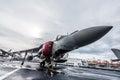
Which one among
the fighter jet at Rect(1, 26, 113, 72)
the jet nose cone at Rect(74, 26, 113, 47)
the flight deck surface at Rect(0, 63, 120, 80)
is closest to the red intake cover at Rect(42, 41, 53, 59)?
the fighter jet at Rect(1, 26, 113, 72)

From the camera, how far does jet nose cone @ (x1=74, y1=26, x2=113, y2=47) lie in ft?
32.2

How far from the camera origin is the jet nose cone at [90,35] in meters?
9.81

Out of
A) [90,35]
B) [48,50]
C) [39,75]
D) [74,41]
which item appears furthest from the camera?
[48,50]

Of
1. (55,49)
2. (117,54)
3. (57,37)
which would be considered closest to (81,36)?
(55,49)

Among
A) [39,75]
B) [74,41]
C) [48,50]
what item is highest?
[48,50]

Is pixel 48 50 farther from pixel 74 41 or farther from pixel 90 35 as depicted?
pixel 90 35

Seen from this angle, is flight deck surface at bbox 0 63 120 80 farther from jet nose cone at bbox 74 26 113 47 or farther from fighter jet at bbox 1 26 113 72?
jet nose cone at bbox 74 26 113 47

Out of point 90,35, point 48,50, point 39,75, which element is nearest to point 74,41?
point 90,35

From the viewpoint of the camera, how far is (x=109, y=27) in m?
9.70

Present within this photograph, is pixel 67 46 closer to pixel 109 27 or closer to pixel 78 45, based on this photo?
pixel 78 45

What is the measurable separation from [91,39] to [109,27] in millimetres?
1394

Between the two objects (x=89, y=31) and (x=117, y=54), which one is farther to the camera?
(x=117, y=54)

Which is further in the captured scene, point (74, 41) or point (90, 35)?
point (74, 41)

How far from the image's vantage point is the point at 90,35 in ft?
33.5
